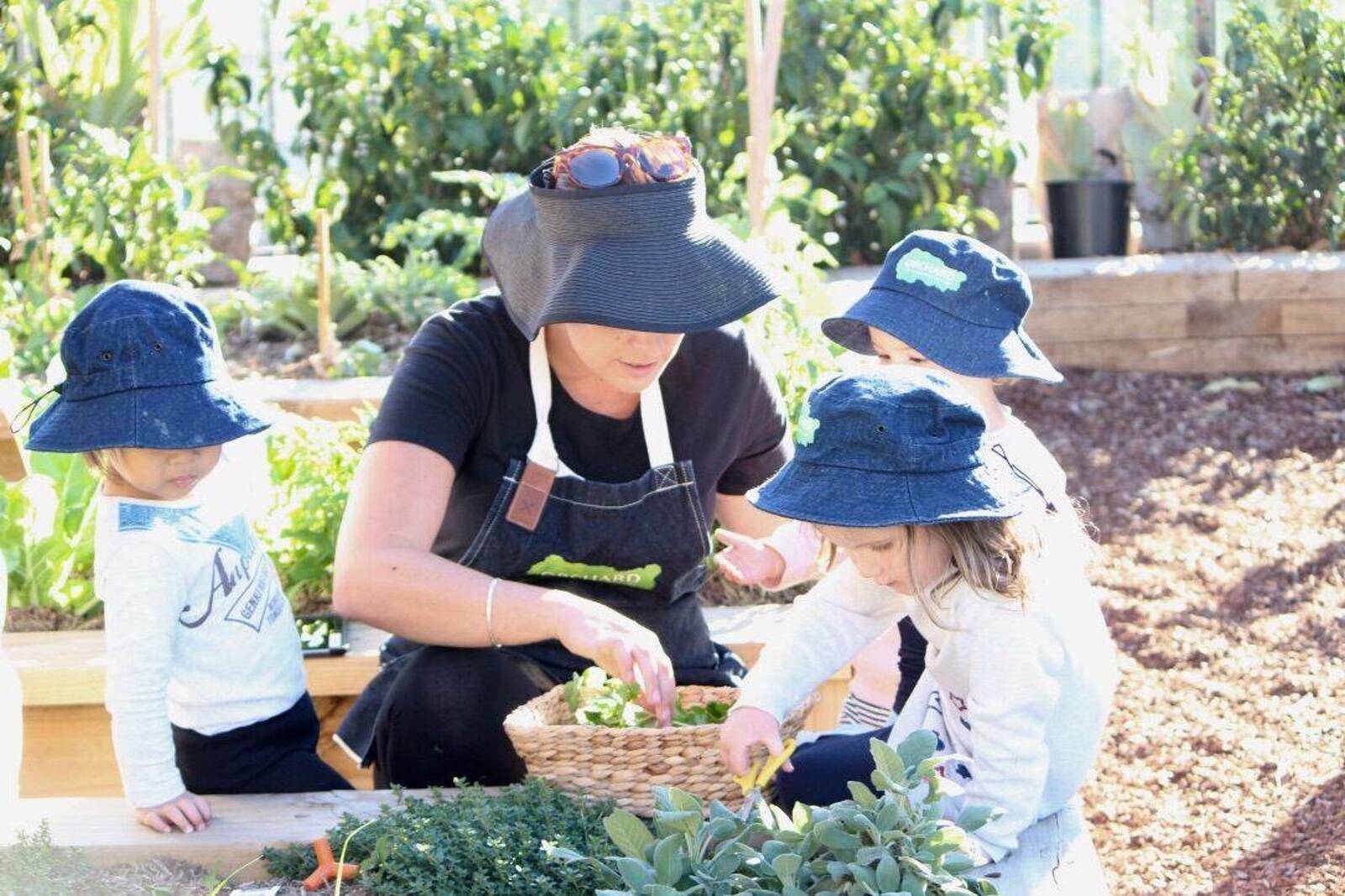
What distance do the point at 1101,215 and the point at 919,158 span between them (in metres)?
1.07

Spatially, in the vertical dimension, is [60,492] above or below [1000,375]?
below

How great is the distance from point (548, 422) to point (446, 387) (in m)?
0.19

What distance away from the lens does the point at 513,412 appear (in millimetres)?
2855

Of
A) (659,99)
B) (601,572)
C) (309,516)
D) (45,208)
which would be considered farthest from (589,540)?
(659,99)

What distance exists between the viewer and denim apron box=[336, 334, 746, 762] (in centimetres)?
283

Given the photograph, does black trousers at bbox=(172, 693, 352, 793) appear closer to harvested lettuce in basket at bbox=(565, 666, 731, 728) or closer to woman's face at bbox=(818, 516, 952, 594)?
harvested lettuce in basket at bbox=(565, 666, 731, 728)

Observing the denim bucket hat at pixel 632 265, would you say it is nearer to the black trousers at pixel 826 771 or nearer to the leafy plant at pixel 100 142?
the black trousers at pixel 826 771

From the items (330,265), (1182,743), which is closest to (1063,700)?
(1182,743)

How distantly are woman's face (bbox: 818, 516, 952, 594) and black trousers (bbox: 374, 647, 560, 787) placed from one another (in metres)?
0.75

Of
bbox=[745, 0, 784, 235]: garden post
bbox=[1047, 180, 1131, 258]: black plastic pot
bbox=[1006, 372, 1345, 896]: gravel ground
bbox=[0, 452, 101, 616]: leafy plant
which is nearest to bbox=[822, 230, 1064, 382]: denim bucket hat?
bbox=[1006, 372, 1345, 896]: gravel ground

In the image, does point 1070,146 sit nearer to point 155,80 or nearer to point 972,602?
point 155,80

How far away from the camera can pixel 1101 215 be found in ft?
24.8

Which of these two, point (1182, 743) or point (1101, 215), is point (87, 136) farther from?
point (1182, 743)

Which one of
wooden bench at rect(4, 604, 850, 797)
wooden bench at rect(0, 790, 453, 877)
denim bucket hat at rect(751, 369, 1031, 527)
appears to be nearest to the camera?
denim bucket hat at rect(751, 369, 1031, 527)
